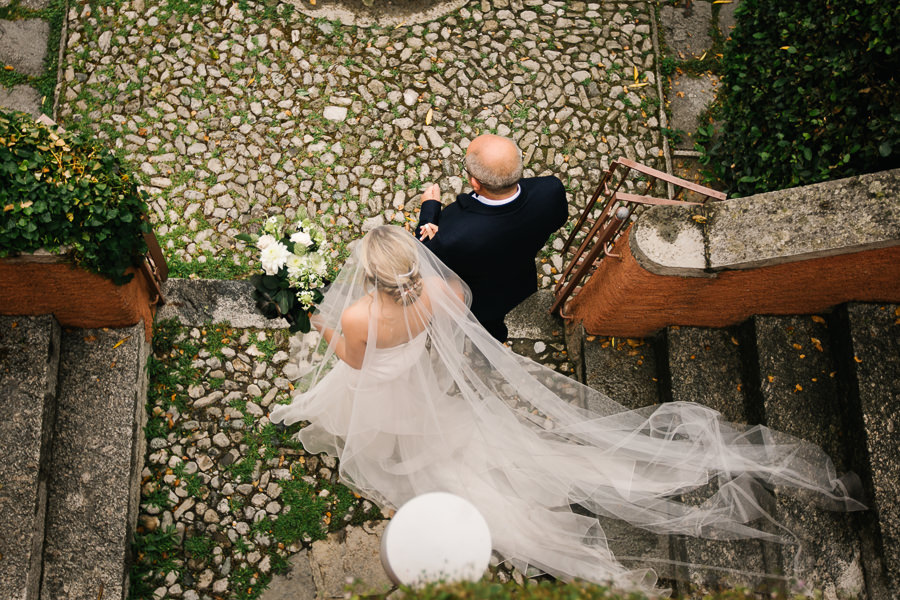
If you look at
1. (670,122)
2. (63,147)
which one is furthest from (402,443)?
(670,122)

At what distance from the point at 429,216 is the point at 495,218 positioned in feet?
2.36

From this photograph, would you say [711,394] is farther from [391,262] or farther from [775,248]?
[391,262]

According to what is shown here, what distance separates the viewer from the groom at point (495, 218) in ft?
12.8

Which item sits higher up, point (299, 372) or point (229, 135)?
point (229, 135)

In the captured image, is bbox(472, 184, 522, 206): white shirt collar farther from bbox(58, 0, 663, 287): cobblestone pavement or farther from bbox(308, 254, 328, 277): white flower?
bbox(58, 0, 663, 287): cobblestone pavement

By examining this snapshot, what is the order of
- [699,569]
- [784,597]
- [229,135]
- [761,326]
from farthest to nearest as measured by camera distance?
[229,135], [761,326], [699,569], [784,597]

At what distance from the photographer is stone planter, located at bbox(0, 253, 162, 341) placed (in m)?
4.03

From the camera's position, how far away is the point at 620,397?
16.2 ft

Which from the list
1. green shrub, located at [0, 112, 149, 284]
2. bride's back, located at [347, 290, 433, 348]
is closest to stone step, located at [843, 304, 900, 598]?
bride's back, located at [347, 290, 433, 348]

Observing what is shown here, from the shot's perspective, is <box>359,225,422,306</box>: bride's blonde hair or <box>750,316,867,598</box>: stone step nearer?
<box>359,225,422,306</box>: bride's blonde hair

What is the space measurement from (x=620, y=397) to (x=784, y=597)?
5.34 ft

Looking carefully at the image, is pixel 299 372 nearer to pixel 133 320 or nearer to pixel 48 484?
pixel 133 320

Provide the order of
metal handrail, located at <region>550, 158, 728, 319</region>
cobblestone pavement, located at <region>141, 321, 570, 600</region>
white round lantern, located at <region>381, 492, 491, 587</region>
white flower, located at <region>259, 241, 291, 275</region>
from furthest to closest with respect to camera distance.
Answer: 1. cobblestone pavement, located at <region>141, 321, 570, 600</region>
2. metal handrail, located at <region>550, 158, 728, 319</region>
3. white flower, located at <region>259, 241, 291, 275</region>
4. white round lantern, located at <region>381, 492, 491, 587</region>

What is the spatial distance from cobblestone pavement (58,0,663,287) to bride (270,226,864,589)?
1650mm
